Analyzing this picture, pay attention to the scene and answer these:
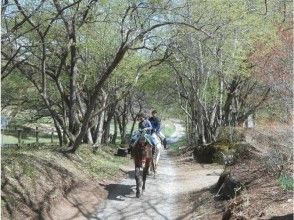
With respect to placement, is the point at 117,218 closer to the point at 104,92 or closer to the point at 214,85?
the point at 104,92

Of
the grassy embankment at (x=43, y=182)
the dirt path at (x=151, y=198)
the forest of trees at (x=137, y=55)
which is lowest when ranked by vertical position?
the dirt path at (x=151, y=198)

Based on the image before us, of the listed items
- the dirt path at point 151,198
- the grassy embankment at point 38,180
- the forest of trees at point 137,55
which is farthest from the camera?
the forest of trees at point 137,55

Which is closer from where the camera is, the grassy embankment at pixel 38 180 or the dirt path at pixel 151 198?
the grassy embankment at pixel 38 180

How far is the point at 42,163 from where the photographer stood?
13.8m

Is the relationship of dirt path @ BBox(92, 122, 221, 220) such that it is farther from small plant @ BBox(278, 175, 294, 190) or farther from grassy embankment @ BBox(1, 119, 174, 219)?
small plant @ BBox(278, 175, 294, 190)

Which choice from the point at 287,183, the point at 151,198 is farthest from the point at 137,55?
the point at 287,183

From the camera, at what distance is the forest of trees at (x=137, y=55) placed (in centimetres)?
1684

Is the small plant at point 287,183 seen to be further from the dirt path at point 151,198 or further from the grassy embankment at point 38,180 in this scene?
the grassy embankment at point 38,180

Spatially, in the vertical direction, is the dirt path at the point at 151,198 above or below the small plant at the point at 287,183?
below

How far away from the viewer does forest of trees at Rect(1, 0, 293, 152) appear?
55.3ft

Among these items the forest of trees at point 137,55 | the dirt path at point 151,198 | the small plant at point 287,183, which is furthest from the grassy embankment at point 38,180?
the small plant at point 287,183

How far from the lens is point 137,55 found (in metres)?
28.9

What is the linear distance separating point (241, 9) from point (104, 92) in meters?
9.42

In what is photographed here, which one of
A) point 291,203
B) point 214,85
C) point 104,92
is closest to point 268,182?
point 291,203
